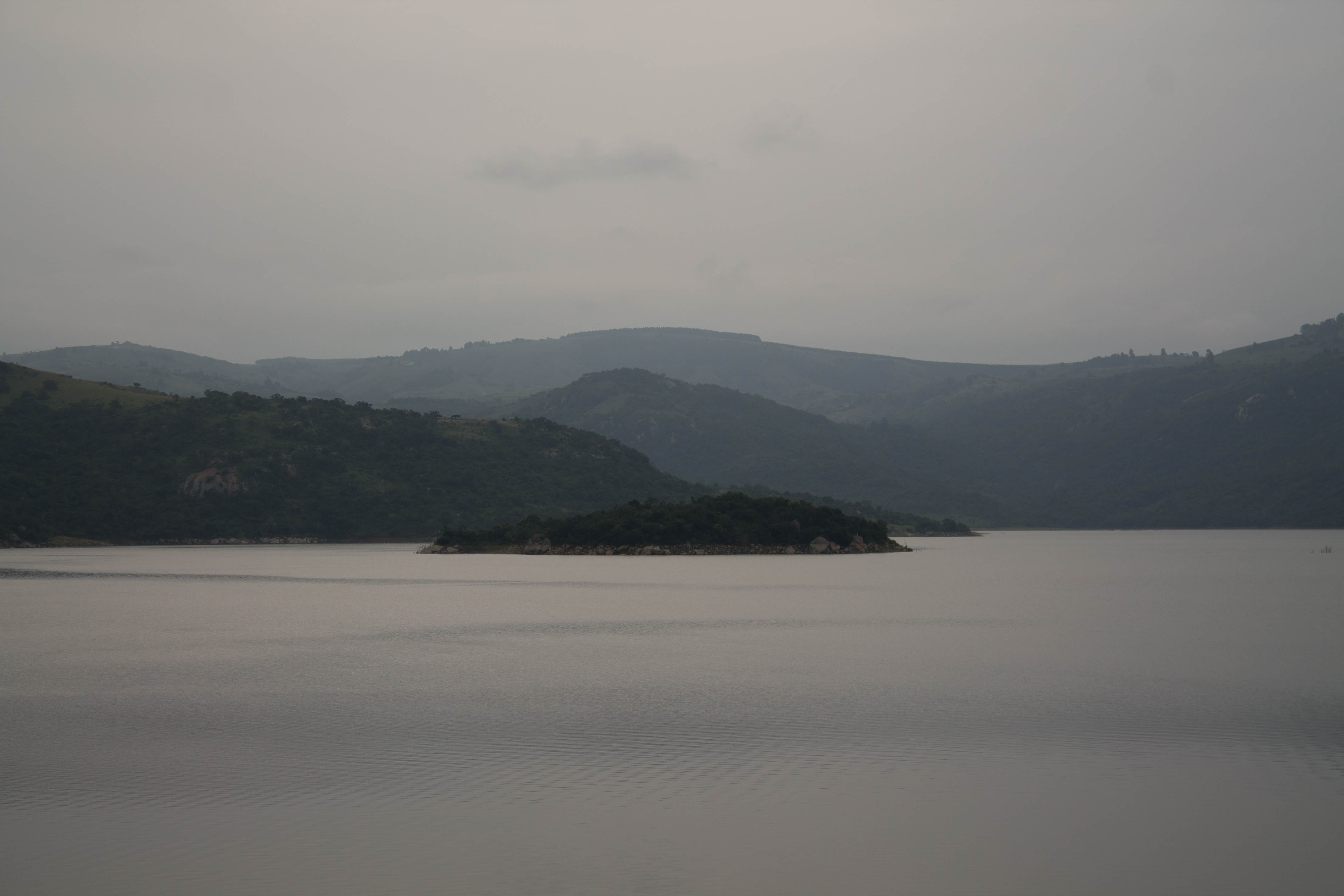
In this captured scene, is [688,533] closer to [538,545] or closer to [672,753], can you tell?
[538,545]

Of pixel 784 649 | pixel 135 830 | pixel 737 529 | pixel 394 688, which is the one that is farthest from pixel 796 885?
pixel 737 529

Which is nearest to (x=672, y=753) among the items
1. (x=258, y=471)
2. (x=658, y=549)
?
(x=658, y=549)

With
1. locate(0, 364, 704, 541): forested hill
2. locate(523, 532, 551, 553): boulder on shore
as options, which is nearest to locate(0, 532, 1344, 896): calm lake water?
locate(523, 532, 551, 553): boulder on shore

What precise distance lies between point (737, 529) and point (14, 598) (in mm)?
61288

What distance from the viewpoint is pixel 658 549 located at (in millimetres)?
94688

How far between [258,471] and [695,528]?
58.1m

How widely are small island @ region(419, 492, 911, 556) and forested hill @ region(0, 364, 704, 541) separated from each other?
22.8 meters

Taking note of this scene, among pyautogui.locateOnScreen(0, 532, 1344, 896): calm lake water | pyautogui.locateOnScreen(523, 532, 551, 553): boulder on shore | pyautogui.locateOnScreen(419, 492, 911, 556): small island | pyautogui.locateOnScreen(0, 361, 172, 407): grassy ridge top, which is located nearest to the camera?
pyautogui.locateOnScreen(0, 532, 1344, 896): calm lake water

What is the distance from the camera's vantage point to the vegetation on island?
9569cm

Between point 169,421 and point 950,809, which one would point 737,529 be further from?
point 950,809

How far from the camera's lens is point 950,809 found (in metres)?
12.4

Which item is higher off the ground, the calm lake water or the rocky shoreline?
the rocky shoreline

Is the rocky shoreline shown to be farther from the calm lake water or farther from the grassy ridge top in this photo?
the grassy ridge top

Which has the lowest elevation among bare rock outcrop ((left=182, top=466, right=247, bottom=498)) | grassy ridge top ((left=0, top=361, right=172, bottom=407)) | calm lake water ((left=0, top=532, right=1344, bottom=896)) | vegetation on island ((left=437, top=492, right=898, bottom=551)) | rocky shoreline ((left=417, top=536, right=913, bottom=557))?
calm lake water ((left=0, top=532, right=1344, bottom=896))
